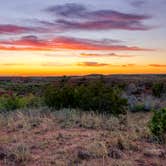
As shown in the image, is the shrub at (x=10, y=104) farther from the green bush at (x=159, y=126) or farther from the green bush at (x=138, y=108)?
the green bush at (x=159, y=126)

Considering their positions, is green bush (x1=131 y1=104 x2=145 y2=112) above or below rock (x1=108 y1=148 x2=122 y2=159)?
below

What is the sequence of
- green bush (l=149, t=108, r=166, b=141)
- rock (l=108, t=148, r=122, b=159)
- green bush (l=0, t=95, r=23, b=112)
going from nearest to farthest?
rock (l=108, t=148, r=122, b=159) → green bush (l=149, t=108, r=166, b=141) → green bush (l=0, t=95, r=23, b=112)

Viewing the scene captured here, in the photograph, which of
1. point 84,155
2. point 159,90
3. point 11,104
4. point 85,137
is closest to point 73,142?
point 85,137

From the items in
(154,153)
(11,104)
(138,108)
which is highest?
(11,104)

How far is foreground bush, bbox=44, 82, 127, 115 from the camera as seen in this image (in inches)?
623

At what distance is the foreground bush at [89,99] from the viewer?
51.9 feet

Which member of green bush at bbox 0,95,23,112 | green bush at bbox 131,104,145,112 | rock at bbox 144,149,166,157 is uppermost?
green bush at bbox 0,95,23,112

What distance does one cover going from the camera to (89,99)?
16094 millimetres

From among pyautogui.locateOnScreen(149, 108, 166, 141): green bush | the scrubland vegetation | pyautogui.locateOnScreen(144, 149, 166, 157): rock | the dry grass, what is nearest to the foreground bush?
the scrubland vegetation

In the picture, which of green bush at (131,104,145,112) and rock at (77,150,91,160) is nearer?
rock at (77,150,91,160)

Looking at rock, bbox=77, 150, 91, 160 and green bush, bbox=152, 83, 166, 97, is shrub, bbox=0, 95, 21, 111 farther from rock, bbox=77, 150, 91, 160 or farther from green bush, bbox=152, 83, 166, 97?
green bush, bbox=152, 83, 166, 97

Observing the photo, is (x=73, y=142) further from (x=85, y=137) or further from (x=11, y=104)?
(x=11, y=104)

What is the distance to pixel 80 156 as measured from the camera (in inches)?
322

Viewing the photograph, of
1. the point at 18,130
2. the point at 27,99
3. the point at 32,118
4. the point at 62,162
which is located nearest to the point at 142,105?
the point at 27,99
